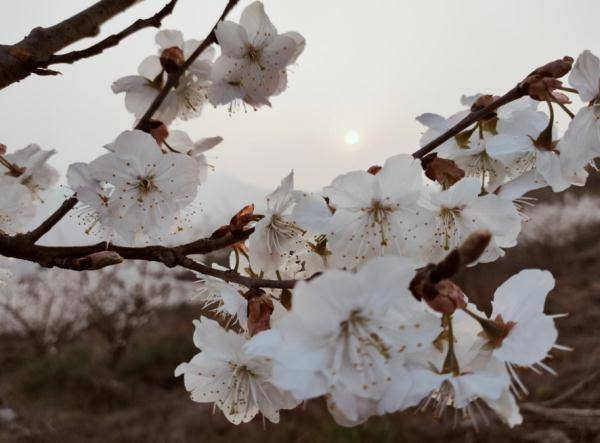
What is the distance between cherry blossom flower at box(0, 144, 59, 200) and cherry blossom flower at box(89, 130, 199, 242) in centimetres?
33

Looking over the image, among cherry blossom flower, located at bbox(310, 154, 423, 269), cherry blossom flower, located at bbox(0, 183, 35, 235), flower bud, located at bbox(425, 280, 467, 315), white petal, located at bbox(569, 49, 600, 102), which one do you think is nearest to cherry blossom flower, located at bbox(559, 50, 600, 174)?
white petal, located at bbox(569, 49, 600, 102)

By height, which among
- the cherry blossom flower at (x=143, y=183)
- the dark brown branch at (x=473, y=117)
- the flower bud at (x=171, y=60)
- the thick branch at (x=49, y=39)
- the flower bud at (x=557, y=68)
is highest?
the flower bud at (x=171, y=60)

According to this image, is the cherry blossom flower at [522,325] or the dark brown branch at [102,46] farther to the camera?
the dark brown branch at [102,46]

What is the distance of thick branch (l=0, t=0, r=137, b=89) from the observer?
67cm

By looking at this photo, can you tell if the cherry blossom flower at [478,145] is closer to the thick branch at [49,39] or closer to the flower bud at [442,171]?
the flower bud at [442,171]

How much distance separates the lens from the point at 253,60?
93 cm

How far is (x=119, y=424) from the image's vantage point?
3.65 meters

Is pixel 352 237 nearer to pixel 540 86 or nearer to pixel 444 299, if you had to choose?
pixel 444 299

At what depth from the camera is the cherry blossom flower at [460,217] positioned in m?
0.64

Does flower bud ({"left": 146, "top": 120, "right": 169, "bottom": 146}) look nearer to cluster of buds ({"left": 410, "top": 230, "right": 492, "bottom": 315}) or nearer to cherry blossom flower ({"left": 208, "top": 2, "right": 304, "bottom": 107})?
cherry blossom flower ({"left": 208, "top": 2, "right": 304, "bottom": 107})

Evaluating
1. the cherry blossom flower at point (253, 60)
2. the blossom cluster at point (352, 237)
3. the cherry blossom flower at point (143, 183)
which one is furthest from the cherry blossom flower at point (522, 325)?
the cherry blossom flower at point (253, 60)

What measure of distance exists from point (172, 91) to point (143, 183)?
0.79 ft

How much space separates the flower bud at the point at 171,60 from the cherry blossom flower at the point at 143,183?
8.6 inches

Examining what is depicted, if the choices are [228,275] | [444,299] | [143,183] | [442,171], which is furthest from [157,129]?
[444,299]
